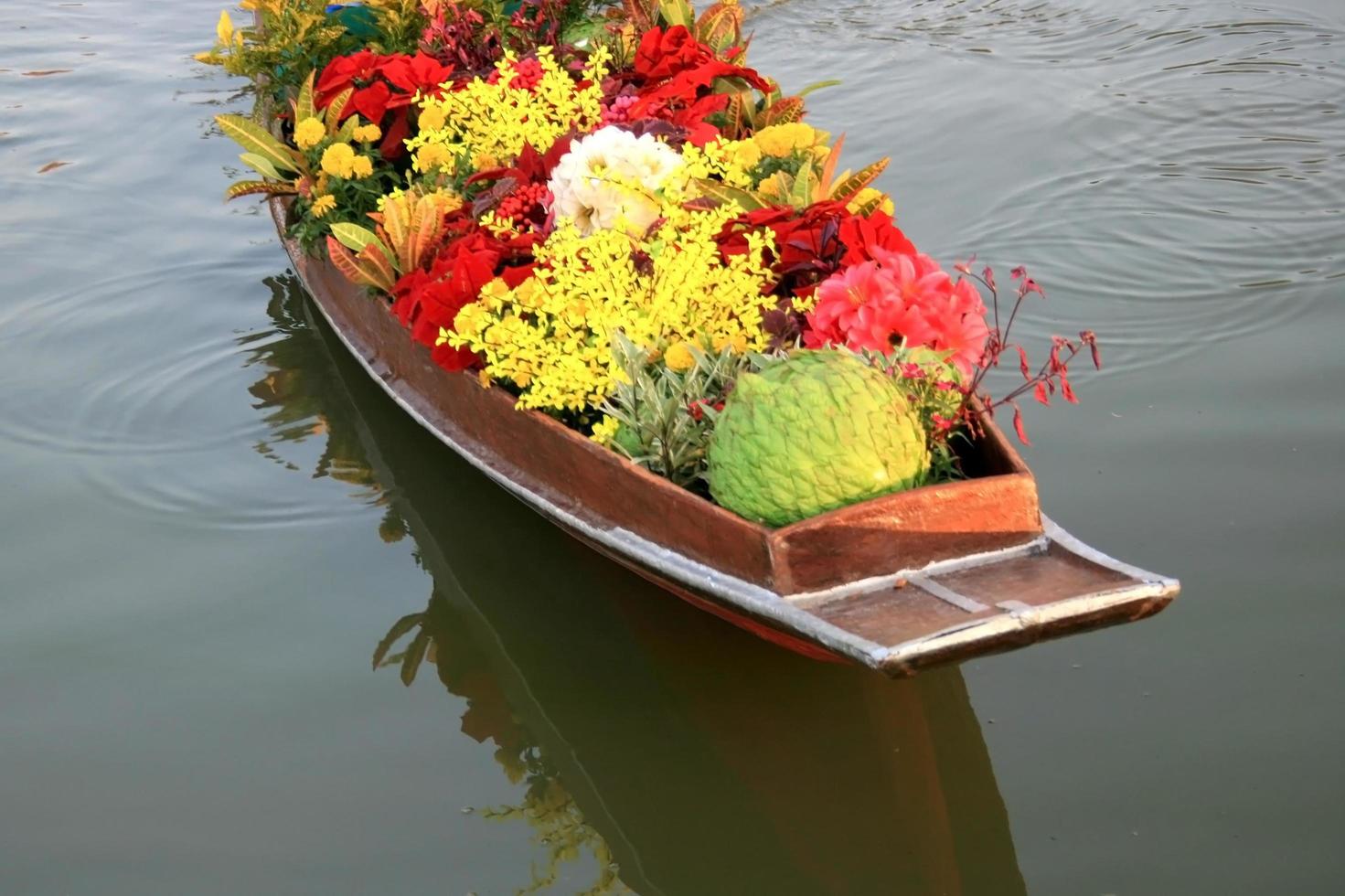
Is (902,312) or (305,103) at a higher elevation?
(305,103)

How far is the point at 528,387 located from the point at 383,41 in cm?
228

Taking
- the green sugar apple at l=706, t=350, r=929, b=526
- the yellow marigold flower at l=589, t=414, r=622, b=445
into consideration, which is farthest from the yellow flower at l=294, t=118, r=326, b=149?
the green sugar apple at l=706, t=350, r=929, b=526

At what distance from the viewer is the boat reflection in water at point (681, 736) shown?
231cm

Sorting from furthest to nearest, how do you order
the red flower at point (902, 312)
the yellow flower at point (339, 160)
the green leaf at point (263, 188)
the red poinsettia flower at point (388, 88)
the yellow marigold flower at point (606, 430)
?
the red poinsettia flower at point (388, 88), the green leaf at point (263, 188), the yellow flower at point (339, 160), the yellow marigold flower at point (606, 430), the red flower at point (902, 312)

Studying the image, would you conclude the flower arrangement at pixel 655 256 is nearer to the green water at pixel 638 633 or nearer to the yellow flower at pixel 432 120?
the yellow flower at pixel 432 120

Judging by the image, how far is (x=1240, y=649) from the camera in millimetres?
2650

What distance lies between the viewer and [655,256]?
8.71ft

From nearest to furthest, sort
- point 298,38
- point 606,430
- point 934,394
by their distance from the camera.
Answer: point 934,394, point 606,430, point 298,38

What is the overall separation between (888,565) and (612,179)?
1171 millimetres

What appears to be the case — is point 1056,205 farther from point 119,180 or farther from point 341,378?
point 119,180

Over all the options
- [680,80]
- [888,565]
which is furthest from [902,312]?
[680,80]

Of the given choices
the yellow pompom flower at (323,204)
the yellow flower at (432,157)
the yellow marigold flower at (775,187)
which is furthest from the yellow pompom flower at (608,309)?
the yellow pompom flower at (323,204)

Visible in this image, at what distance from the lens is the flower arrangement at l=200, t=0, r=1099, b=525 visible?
90.3 inches

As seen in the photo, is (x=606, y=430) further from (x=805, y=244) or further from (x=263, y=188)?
(x=263, y=188)
